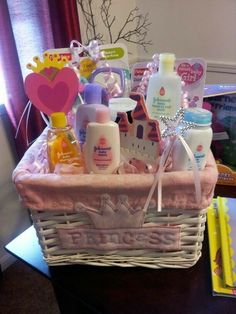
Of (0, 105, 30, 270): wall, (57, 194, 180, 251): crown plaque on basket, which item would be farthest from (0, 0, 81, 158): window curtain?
(57, 194, 180, 251): crown plaque on basket

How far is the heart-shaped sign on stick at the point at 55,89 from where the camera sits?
565 mm

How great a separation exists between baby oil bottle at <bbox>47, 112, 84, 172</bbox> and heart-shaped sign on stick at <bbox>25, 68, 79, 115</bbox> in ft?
0.16

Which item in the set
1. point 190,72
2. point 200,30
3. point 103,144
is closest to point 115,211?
point 103,144

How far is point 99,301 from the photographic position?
53 cm

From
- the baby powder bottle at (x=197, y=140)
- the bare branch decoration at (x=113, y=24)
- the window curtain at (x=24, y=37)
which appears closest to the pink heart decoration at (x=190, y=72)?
the baby powder bottle at (x=197, y=140)

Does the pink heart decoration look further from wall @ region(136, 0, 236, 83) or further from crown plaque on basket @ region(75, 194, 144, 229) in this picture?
wall @ region(136, 0, 236, 83)

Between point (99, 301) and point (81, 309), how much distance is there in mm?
96

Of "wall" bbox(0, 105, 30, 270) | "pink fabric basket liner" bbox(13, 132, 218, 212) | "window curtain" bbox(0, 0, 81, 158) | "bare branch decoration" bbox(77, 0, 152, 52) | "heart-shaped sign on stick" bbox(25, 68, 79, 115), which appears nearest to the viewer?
"pink fabric basket liner" bbox(13, 132, 218, 212)

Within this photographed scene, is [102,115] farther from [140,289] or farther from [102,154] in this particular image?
[140,289]

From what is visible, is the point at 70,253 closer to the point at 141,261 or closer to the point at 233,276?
the point at 141,261

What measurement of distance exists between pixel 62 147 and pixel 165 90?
226 mm

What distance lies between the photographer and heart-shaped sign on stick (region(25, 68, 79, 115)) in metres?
0.57

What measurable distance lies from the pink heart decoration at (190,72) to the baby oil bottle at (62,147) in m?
0.28

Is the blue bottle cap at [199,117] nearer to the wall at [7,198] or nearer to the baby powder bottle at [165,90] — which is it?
the baby powder bottle at [165,90]
